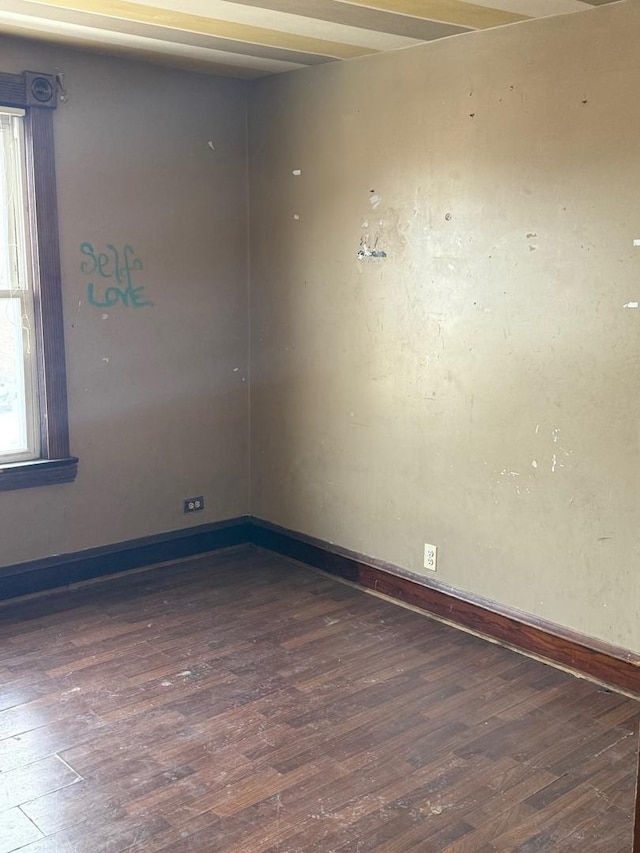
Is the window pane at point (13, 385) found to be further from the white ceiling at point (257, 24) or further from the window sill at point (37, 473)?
the white ceiling at point (257, 24)

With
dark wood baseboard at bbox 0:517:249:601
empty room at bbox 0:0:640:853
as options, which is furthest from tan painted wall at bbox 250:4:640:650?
dark wood baseboard at bbox 0:517:249:601

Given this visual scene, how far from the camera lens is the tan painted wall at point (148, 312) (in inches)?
156

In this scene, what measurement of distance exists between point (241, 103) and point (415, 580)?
2.54 m

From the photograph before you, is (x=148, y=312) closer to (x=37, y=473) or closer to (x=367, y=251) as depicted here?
(x=37, y=473)

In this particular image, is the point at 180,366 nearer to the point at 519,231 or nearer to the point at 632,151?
the point at 519,231

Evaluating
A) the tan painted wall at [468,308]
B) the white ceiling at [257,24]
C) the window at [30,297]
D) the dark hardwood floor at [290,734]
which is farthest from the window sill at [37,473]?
the white ceiling at [257,24]

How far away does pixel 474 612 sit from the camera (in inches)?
145

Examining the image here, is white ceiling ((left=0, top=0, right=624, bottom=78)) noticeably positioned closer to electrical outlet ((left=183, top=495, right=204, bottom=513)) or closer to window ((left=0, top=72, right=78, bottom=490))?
window ((left=0, top=72, right=78, bottom=490))

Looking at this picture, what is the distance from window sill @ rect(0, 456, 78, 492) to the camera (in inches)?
152

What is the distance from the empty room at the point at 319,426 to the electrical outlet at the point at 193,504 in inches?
0.6

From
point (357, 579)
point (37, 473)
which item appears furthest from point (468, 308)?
point (37, 473)

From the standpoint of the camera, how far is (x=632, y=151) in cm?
299

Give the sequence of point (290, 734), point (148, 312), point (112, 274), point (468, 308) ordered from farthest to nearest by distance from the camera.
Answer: point (148, 312) → point (112, 274) → point (468, 308) → point (290, 734)

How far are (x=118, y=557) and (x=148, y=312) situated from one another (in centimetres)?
121
